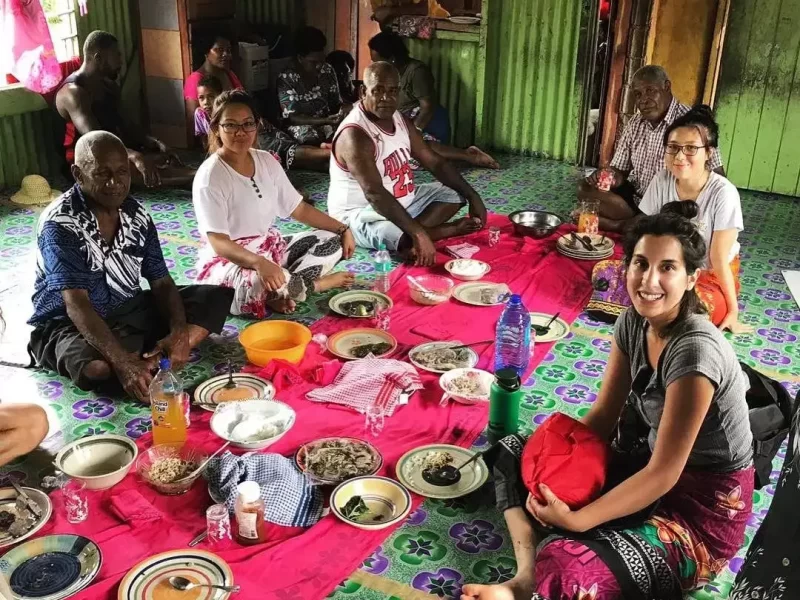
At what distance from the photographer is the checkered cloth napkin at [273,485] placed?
98.3 inches

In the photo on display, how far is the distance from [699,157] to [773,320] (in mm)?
1068

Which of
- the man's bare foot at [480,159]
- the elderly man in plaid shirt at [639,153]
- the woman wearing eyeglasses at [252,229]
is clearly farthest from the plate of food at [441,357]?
the man's bare foot at [480,159]

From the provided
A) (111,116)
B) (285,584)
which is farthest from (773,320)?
(111,116)

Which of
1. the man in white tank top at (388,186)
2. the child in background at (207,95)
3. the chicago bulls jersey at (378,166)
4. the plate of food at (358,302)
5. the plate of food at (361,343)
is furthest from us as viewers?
the child in background at (207,95)

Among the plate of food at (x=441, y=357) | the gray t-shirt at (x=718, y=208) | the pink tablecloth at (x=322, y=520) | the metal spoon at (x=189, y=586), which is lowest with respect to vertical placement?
the pink tablecloth at (x=322, y=520)

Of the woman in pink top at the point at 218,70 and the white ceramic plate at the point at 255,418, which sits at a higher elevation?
the woman in pink top at the point at 218,70

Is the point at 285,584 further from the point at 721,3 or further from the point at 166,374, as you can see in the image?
the point at 721,3

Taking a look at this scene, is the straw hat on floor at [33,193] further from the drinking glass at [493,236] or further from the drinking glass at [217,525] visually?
the drinking glass at [217,525]

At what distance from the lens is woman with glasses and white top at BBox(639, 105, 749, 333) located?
372 cm

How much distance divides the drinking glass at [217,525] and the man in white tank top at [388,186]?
2450mm

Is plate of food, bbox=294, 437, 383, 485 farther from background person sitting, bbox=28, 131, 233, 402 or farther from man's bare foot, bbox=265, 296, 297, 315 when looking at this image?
man's bare foot, bbox=265, 296, 297, 315

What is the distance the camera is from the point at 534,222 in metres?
5.36

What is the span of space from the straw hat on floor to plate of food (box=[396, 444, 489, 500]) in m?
4.32

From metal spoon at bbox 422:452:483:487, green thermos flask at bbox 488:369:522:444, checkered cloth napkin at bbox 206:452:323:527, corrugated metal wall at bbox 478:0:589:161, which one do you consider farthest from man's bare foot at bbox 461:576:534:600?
corrugated metal wall at bbox 478:0:589:161
